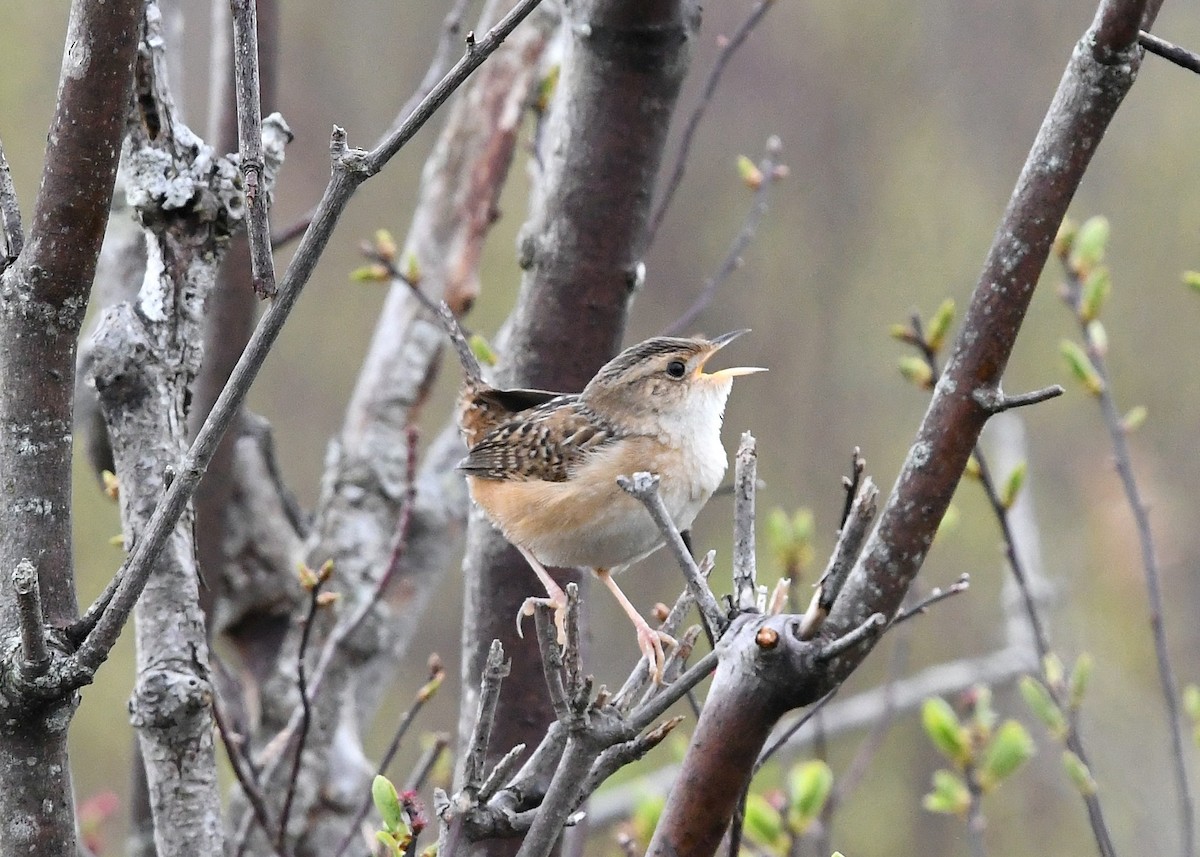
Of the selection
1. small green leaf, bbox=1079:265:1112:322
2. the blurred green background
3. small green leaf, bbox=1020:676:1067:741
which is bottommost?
small green leaf, bbox=1020:676:1067:741

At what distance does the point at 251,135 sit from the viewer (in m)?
1.29

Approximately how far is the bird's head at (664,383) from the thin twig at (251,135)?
1327 mm

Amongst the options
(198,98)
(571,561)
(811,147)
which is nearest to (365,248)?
(571,561)

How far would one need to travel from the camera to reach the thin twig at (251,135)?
4.13ft

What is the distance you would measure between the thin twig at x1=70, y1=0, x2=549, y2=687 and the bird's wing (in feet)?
4.23

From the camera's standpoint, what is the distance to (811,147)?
961 centimetres

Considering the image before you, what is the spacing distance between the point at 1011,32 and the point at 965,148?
892 millimetres

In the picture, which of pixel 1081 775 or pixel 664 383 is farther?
pixel 664 383

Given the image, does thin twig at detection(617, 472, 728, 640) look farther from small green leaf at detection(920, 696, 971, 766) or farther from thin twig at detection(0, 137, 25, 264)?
small green leaf at detection(920, 696, 971, 766)

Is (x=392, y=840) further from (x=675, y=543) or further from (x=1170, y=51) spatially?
(x=1170, y=51)

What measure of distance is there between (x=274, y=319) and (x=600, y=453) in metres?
1.44

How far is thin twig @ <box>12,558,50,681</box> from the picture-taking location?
4.14ft

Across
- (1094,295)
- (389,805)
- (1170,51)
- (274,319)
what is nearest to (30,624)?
(274,319)

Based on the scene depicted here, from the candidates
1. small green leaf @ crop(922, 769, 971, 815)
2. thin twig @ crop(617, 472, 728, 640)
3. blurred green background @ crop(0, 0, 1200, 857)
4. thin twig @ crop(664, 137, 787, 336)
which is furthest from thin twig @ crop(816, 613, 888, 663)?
blurred green background @ crop(0, 0, 1200, 857)
